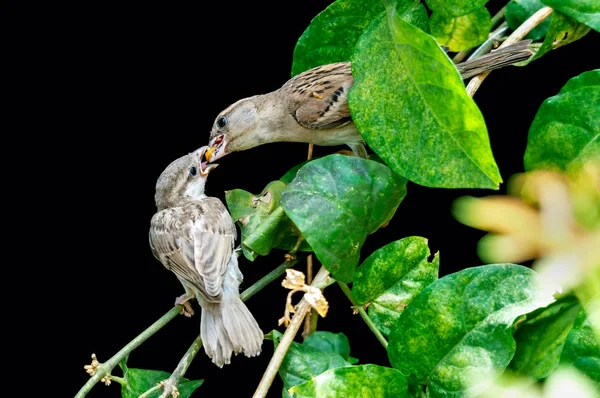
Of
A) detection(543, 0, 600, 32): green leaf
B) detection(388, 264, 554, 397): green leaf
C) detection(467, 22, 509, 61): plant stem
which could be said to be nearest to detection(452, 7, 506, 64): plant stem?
detection(467, 22, 509, 61): plant stem

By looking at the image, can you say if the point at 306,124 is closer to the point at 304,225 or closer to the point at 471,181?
the point at 304,225

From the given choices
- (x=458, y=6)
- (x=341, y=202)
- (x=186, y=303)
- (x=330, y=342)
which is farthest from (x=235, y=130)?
(x=458, y=6)

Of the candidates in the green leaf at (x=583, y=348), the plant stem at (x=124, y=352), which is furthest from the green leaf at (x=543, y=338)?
the plant stem at (x=124, y=352)

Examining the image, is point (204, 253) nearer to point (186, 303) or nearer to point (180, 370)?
point (186, 303)

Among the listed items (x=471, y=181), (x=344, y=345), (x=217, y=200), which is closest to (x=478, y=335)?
(x=471, y=181)

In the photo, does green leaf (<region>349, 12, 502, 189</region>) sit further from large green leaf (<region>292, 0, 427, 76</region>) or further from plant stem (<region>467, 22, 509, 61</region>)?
plant stem (<region>467, 22, 509, 61</region>)

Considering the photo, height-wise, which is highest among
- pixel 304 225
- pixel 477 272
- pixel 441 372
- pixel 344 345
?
pixel 304 225
